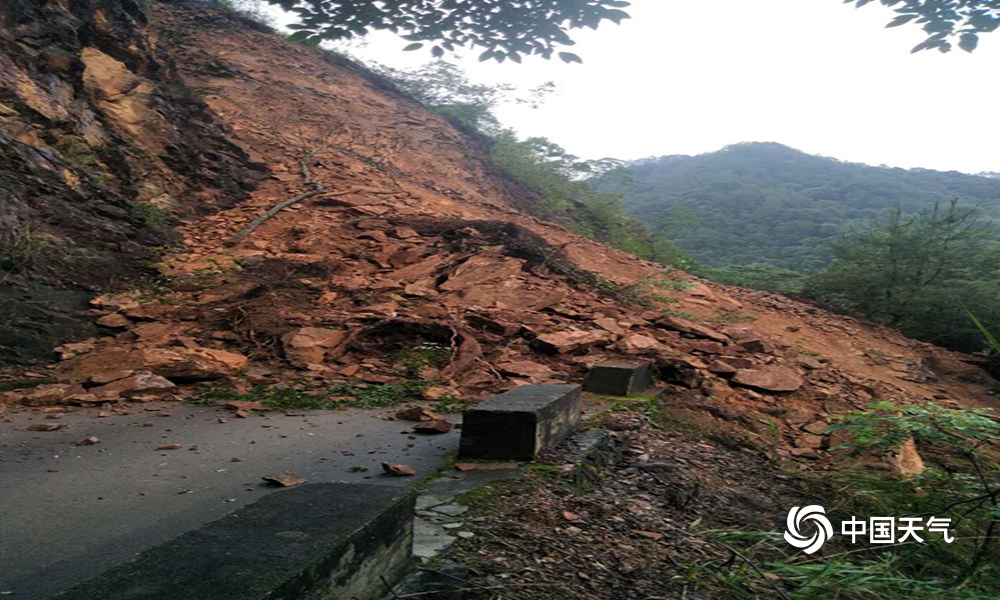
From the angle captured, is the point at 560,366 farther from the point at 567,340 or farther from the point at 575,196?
the point at 575,196

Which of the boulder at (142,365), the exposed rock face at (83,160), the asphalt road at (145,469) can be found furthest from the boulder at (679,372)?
the exposed rock face at (83,160)

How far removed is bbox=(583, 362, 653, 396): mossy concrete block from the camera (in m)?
5.19

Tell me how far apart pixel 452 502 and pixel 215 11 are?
19.8 metres

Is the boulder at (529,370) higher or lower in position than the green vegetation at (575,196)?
lower

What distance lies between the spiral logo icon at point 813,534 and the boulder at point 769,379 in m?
2.83

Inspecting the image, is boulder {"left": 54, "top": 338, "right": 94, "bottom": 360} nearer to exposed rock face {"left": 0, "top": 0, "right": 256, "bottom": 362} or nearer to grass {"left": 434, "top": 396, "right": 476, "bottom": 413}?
exposed rock face {"left": 0, "top": 0, "right": 256, "bottom": 362}

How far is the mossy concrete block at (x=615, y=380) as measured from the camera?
Result: 5191mm

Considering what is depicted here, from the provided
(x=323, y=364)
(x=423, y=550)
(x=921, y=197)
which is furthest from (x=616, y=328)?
(x=921, y=197)

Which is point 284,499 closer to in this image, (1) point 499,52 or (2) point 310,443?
(2) point 310,443

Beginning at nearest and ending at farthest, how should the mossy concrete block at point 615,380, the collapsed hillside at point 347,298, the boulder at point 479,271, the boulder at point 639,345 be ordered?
the mossy concrete block at point 615,380 → the collapsed hillside at point 347,298 → the boulder at point 639,345 → the boulder at point 479,271

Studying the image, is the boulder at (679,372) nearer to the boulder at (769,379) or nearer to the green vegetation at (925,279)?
the boulder at (769,379)

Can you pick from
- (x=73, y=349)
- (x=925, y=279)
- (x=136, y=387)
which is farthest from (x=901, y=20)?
(x=925, y=279)

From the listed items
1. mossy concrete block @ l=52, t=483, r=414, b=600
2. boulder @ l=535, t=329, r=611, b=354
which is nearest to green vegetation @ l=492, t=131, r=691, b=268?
boulder @ l=535, t=329, r=611, b=354

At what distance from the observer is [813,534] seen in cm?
269
